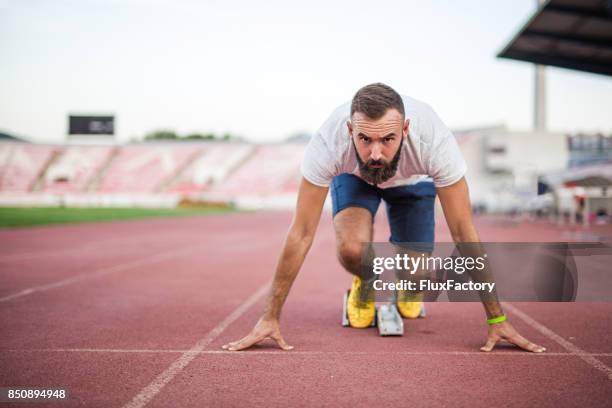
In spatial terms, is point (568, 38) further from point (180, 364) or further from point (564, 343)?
point (180, 364)

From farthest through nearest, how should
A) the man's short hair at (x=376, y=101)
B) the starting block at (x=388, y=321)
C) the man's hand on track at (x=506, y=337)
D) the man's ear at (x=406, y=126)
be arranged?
the starting block at (x=388, y=321) < the man's hand on track at (x=506, y=337) < the man's ear at (x=406, y=126) < the man's short hair at (x=376, y=101)

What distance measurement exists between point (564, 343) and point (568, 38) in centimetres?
1251

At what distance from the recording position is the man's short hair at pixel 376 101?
3.29 m

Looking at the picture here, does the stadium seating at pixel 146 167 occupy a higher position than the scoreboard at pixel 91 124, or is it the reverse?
the scoreboard at pixel 91 124

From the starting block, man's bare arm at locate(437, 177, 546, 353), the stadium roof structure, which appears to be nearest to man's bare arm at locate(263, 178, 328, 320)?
man's bare arm at locate(437, 177, 546, 353)

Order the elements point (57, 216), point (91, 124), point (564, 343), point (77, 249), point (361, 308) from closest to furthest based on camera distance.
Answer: point (564, 343) → point (361, 308) → point (77, 249) → point (57, 216) → point (91, 124)

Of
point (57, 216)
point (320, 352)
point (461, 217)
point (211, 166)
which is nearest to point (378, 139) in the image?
point (461, 217)

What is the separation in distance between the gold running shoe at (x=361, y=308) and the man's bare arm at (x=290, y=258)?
103 centimetres

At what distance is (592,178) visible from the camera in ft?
63.5

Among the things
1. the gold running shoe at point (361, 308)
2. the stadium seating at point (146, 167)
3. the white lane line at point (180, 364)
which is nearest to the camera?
the white lane line at point (180, 364)

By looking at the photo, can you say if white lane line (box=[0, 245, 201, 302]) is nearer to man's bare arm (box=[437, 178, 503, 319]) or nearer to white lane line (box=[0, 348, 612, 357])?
white lane line (box=[0, 348, 612, 357])

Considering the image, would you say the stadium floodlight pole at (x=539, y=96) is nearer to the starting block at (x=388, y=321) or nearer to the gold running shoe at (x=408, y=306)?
the gold running shoe at (x=408, y=306)

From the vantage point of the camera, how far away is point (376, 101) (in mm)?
3312

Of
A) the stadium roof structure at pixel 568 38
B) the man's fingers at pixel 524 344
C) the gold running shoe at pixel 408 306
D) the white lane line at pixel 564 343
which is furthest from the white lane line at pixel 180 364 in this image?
the stadium roof structure at pixel 568 38
